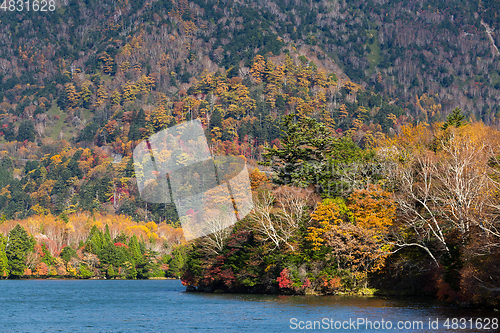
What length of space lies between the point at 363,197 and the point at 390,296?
9409mm

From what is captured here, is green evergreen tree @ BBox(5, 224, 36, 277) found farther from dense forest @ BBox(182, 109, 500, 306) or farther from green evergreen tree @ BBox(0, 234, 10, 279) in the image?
dense forest @ BBox(182, 109, 500, 306)

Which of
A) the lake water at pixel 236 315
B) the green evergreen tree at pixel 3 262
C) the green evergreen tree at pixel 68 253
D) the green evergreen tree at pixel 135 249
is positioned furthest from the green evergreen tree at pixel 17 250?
the lake water at pixel 236 315

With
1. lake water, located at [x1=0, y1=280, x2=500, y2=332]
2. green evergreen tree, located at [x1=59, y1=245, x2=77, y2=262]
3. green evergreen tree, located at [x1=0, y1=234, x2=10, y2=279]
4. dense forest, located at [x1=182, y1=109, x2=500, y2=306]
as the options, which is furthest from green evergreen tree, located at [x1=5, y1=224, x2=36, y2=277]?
lake water, located at [x1=0, y1=280, x2=500, y2=332]

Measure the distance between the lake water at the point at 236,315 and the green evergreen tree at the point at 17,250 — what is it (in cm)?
4841

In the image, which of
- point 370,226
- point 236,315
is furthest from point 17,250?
point 370,226

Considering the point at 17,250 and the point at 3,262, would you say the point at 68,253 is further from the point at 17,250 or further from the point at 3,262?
the point at 3,262

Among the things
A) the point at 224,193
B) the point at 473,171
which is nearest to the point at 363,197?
the point at 473,171

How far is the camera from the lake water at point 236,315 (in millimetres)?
36719

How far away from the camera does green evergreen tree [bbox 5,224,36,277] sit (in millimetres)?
104312

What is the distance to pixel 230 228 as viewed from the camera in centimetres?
6700

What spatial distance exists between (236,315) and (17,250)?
7335 cm

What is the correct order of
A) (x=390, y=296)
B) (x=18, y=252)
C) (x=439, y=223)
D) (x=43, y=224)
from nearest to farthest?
Result: (x=439, y=223), (x=390, y=296), (x=18, y=252), (x=43, y=224)

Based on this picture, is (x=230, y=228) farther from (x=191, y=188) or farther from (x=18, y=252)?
(x=191, y=188)

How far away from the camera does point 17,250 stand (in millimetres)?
104125
